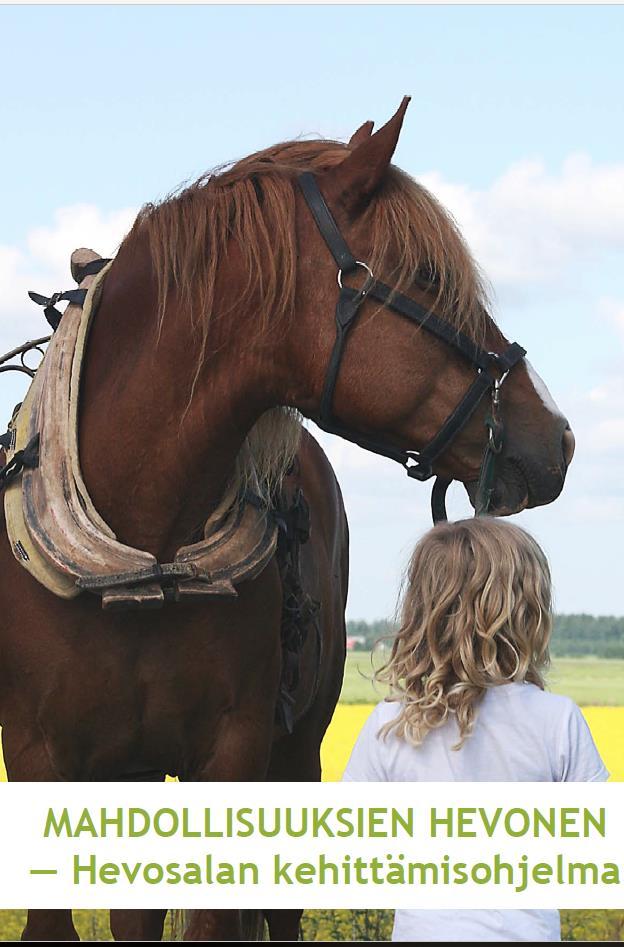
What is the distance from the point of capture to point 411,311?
11.8ft

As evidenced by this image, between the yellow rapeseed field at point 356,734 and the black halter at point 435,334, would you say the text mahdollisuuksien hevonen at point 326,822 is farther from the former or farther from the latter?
the yellow rapeseed field at point 356,734

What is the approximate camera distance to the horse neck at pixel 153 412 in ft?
12.1

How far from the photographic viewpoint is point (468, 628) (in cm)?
277

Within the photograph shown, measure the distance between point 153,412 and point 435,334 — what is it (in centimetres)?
81

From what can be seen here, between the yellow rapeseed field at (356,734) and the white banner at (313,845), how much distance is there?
6296mm

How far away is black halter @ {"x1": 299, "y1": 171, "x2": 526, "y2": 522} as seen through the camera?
3586 millimetres

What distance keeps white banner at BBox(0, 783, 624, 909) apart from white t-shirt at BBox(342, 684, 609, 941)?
3cm

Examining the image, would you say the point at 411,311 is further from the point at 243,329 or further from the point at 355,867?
the point at 355,867

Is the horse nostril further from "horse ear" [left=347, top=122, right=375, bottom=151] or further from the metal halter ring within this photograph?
"horse ear" [left=347, top=122, right=375, bottom=151]

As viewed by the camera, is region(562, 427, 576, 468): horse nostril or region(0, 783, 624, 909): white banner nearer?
region(0, 783, 624, 909): white banner

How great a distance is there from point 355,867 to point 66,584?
1.26 metres

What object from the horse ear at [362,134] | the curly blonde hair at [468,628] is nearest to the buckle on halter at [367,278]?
the horse ear at [362,134]

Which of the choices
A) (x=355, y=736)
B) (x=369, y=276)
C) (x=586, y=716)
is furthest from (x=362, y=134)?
(x=586, y=716)

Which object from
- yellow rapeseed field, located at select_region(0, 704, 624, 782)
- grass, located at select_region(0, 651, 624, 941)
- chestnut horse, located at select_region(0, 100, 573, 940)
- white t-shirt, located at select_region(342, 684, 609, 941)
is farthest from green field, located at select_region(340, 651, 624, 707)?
white t-shirt, located at select_region(342, 684, 609, 941)
